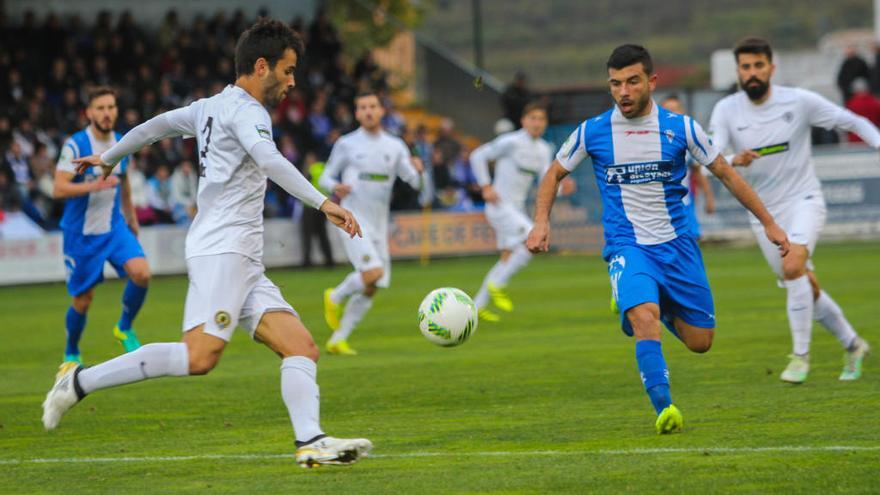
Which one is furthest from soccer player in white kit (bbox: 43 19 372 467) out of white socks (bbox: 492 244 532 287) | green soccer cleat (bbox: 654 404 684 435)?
white socks (bbox: 492 244 532 287)

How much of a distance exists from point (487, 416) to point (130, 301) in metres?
5.26

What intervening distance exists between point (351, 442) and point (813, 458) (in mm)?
2309

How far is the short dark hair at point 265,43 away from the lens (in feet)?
24.6

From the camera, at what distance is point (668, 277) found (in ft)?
28.4

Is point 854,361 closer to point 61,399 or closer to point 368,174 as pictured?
point 61,399

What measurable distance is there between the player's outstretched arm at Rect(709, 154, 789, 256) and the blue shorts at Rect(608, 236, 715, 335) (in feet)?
1.38

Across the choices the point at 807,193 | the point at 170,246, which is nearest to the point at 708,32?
the point at 170,246

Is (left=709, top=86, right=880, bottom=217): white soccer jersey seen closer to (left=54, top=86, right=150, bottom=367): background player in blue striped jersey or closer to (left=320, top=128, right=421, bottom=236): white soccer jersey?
(left=320, top=128, right=421, bottom=236): white soccer jersey

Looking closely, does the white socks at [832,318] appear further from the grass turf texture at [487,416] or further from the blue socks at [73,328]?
the blue socks at [73,328]

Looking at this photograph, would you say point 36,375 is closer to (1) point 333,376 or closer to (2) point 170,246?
(1) point 333,376

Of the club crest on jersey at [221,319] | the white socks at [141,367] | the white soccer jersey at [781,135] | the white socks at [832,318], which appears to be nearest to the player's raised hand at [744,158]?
the white soccer jersey at [781,135]

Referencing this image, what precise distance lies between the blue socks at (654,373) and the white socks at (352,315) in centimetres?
596

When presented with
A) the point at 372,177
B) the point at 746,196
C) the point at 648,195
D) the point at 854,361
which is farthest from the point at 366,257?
the point at 746,196

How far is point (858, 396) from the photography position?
9.40 metres
